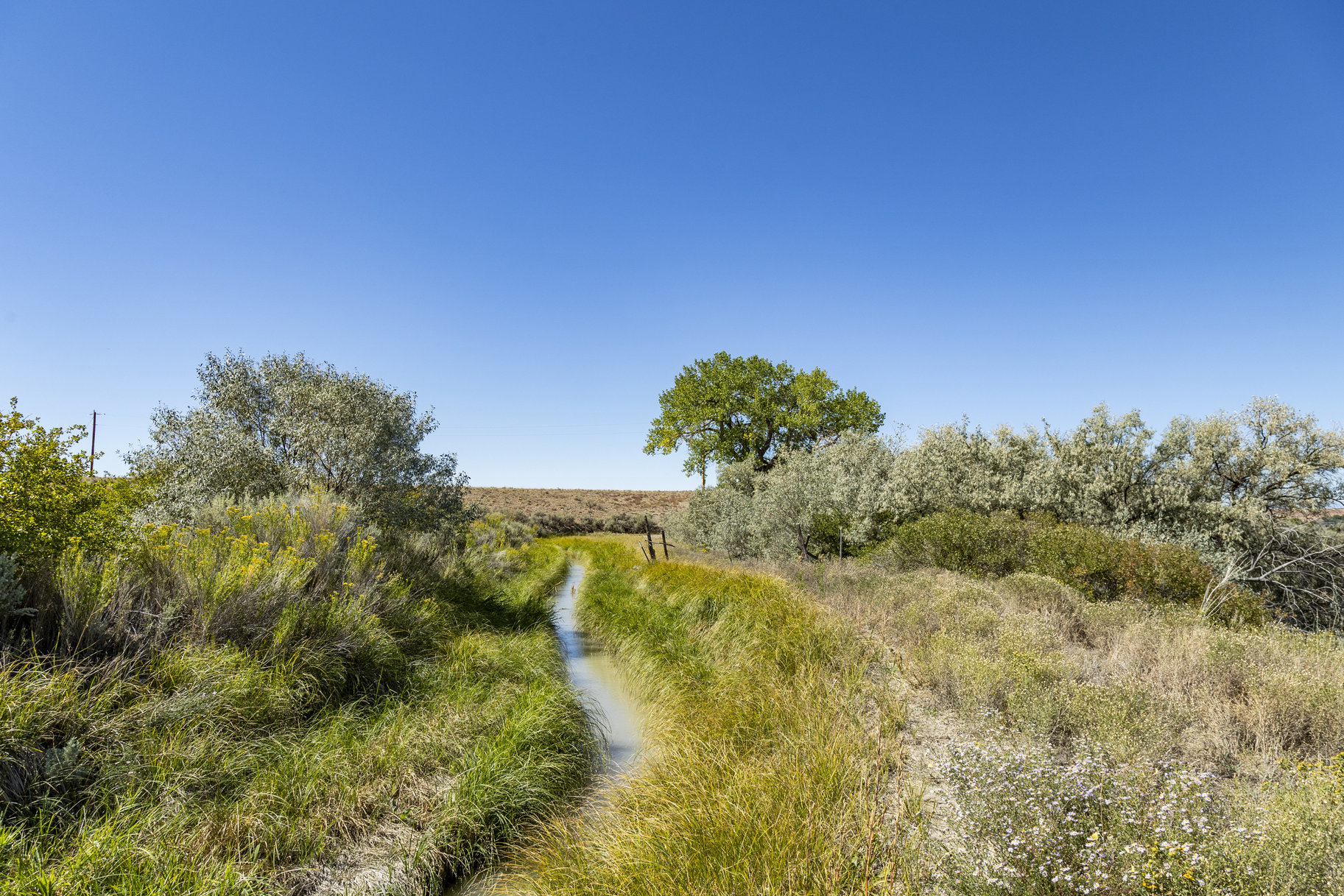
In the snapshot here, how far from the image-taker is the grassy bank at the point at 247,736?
4297 millimetres

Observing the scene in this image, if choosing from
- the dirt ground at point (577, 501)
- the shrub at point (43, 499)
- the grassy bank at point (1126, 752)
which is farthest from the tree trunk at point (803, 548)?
the dirt ground at point (577, 501)

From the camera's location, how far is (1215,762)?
4.50 metres

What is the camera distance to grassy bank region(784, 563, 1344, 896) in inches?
114

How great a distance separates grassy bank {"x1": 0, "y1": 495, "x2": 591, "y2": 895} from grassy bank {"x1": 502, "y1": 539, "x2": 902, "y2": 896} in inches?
45.1

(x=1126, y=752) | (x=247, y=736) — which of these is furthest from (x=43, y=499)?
(x=1126, y=752)

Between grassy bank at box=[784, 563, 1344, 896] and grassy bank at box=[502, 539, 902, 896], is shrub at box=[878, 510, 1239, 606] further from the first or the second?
grassy bank at box=[502, 539, 902, 896]

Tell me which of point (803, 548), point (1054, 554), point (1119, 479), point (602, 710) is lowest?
point (602, 710)

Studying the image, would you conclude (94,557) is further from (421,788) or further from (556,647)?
(556,647)

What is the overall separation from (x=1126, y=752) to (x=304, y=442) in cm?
1587

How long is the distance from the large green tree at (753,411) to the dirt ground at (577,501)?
50.0 ft

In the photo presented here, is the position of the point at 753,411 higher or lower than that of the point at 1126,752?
higher

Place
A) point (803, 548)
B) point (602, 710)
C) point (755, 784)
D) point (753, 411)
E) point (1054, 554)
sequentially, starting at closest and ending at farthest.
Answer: point (755, 784) → point (602, 710) → point (1054, 554) → point (803, 548) → point (753, 411)

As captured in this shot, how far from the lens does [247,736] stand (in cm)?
586

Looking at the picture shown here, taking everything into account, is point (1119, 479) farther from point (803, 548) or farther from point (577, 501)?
point (577, 501)
